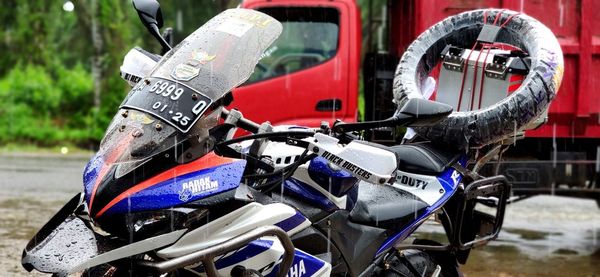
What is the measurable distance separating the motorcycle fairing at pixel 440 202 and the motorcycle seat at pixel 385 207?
27 millimetres

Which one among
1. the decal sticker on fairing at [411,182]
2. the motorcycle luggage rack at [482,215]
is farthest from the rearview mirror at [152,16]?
the motorcycle luggage rack at [482,215]

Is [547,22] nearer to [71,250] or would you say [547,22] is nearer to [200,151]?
[200,151]

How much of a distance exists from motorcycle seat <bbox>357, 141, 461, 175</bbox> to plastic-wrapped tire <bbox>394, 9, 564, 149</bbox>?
6cm

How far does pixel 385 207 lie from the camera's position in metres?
3.69

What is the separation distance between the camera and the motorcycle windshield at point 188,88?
2961 mm

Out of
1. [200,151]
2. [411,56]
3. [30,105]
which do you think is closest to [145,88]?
[200,151]

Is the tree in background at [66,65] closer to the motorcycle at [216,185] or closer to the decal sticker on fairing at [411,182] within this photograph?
the decal sticker on fairing at [411,182]

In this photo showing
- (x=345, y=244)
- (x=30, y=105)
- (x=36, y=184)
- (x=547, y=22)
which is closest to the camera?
(x=345, y=244)

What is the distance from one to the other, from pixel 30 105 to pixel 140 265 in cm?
1906

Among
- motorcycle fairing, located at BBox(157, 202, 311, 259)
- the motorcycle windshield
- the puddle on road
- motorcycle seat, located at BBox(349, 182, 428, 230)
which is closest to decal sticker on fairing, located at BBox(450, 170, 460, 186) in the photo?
motorcycle seat, located at BBox(349, 182, 428, 230)

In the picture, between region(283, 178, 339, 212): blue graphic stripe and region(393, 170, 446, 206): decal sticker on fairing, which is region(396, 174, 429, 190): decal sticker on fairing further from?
region(283, 178, 339, 212): blue graphic stripe

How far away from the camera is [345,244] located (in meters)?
3.49

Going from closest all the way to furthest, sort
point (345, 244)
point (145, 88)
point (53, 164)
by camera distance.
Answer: point (145, 88)
point (345, 244)
point (53, 164)

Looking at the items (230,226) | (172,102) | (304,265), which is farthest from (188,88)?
(304,265)
